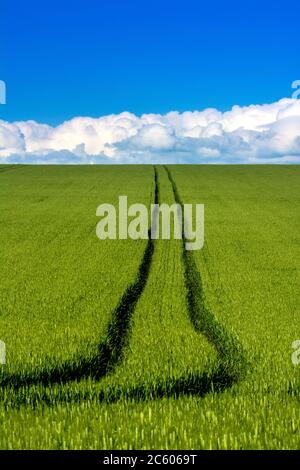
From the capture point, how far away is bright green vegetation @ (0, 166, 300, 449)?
29.9 feet

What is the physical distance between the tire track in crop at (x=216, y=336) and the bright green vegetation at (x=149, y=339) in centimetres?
5

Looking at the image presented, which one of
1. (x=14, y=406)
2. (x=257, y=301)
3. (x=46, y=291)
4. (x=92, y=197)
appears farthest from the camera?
(x=92, y=197)

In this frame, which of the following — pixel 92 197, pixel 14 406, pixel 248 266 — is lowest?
pixel 14 406

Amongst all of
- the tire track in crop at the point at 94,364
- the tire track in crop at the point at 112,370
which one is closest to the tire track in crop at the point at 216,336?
the tire track in crop at the point at 112,370

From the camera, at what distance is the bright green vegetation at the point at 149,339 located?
29.9 feet

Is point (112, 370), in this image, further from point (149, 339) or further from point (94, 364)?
point (149, 339)

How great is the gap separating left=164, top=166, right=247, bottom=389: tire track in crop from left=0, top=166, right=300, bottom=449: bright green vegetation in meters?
0.05

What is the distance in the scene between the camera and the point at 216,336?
54.6ft

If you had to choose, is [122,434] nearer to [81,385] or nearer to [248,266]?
[81,385]

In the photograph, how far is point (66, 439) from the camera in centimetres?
862

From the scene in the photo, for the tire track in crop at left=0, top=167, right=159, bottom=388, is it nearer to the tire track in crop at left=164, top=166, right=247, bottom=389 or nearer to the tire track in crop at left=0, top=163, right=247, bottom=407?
the tire track in crop at left=0, top=163, right=247, bottom=407

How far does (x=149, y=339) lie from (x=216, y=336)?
8.18ft

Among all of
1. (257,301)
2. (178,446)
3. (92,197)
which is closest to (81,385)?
(178,446)
